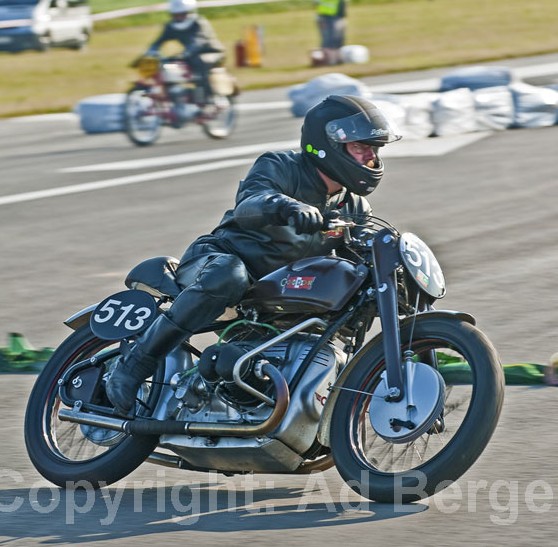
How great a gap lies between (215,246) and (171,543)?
144cm

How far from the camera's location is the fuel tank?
545 centimetres

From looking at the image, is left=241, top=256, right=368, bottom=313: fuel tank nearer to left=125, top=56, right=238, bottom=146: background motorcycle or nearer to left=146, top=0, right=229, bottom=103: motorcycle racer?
left=125, top=56, right=238, bottom=146: background motorcycle

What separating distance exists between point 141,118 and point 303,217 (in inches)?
567

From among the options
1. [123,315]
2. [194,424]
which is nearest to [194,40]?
[123,315]

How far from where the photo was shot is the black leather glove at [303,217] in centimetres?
530

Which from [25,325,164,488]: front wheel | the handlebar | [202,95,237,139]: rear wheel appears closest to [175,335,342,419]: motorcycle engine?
[25,325,164,488]: front wheel

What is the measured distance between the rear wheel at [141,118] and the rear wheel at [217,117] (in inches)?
27.9

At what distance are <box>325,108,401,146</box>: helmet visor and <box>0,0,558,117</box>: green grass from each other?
19093 millimetres

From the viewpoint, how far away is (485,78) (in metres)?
20.8

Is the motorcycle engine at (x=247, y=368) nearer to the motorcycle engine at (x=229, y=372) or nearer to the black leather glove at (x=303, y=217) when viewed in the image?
the motorcycle engine at (x=229, y=372)

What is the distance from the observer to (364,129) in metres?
5.64

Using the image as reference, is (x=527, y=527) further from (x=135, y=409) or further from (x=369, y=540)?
(x=135, y=409)

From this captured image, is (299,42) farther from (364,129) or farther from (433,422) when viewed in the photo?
(433,422)

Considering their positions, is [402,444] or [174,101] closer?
[402,444]
